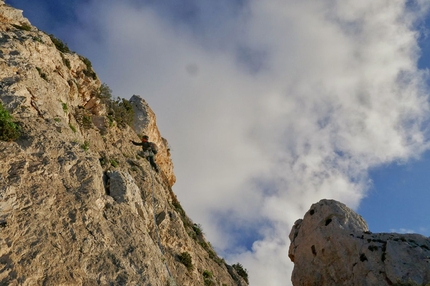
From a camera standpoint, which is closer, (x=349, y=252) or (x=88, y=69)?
(x=349, y=252)

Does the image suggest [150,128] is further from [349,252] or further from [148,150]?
[349,252]

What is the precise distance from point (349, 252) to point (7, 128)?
20.0m

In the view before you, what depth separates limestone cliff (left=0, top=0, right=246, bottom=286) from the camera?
36.7 ft

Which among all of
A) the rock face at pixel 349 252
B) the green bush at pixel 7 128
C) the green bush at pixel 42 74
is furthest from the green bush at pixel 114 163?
the rock face at pixel 349 252

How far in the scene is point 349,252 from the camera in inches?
851

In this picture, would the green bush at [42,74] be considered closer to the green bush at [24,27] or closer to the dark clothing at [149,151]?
the green bush at [24,27]

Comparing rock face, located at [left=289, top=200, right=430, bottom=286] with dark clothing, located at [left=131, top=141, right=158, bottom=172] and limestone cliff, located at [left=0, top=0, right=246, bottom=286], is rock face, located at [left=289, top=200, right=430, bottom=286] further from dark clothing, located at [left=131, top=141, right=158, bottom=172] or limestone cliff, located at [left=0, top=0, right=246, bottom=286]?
dark clothing, located at [left=131, top=141, right=158, bottom=172]

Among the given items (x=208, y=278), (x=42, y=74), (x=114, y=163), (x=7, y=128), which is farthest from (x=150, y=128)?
(x=7, y=128)

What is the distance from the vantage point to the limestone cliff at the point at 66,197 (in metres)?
11.2

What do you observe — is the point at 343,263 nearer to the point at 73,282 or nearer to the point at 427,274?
the point at 427,274

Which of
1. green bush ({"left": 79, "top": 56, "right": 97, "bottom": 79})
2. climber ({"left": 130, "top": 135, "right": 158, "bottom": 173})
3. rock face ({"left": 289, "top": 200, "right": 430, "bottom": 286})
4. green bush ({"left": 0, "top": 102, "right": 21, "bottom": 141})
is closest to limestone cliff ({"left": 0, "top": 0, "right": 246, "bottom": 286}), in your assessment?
green bush ({"left": 0, "top": 102, "right": 21, "bottom": 141})

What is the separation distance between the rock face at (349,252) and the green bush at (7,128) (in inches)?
767

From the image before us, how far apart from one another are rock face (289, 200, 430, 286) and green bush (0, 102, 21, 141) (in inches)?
767

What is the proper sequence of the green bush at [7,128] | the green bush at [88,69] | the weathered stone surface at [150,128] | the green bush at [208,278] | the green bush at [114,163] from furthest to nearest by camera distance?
the weathered stone surface at [150,128] → the green bush at [88,69] → the green bush at [208,278] → the green bush at [114,163] → the green bush at [7,128]
